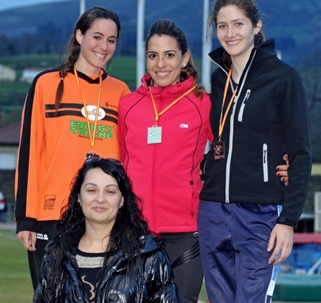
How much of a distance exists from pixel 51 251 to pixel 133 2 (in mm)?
86346

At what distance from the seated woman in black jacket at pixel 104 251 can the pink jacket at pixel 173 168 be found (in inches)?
13.3

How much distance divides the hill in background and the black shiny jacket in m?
73.9

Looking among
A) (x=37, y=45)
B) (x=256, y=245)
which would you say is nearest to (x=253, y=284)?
(x=256, y=245)

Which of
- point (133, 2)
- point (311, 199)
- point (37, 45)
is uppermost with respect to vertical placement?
point (133, 2)

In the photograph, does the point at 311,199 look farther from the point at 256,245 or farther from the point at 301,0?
the point at 301,0

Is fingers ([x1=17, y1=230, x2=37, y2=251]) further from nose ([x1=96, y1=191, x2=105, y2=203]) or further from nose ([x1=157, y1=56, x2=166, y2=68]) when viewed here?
nose ([x1=157, y1=56, x2=166, y2=68])

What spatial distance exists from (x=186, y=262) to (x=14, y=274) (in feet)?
23.9

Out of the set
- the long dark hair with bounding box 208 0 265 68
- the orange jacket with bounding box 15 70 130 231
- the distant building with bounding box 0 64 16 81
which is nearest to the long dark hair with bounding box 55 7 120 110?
the orange jacket with bounding box 15 70 130 231

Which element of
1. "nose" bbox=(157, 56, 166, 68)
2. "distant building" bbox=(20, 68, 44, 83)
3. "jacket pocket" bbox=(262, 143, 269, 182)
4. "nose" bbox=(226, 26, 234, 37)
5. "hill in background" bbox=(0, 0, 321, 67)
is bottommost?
"jacket pocket" bbox=(262, 143, 269, 182)

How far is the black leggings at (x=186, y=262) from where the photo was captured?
4.30 meters

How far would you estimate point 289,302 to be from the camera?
8188 mm

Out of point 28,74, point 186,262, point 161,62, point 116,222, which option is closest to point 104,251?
point 116,222

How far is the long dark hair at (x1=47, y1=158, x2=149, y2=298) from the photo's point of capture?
3770mm

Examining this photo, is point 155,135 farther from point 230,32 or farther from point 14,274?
point 14,274
